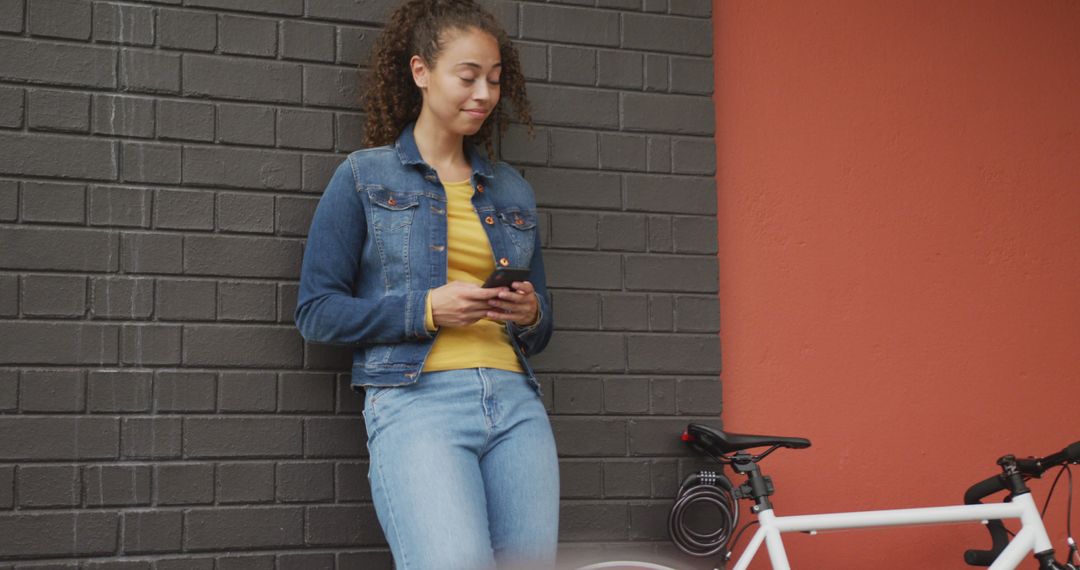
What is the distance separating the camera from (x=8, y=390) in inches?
118

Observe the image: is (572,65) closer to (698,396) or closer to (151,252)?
(698,396)

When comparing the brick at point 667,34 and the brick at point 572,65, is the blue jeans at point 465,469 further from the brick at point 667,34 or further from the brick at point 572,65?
the brick at point 667,34

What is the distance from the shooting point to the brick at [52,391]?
9.89ft

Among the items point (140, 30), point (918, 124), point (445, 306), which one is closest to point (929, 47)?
point (918, 124)

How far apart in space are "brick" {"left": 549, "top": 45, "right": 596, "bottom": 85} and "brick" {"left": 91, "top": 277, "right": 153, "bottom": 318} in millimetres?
1420

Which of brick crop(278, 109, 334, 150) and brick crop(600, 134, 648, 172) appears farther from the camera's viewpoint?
brick crop(600, 134, 648, 172)

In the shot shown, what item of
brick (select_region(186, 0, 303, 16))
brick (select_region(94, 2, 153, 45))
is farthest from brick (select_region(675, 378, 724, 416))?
brick (select_region(94, 2, 153, 45))

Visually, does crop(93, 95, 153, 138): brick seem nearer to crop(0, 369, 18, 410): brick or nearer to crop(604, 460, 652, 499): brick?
crop(0, 369, 18, 410): brick

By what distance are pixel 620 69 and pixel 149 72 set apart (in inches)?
58.0

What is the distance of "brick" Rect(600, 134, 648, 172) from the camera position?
3.59 meters

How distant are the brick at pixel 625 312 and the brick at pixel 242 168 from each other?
1052 millimetres

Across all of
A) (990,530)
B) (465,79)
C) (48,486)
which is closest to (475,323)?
(465,79)

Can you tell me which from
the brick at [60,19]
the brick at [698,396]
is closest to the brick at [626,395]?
the brick at [698,396]

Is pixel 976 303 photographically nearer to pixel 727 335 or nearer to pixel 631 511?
pixel 727 335
